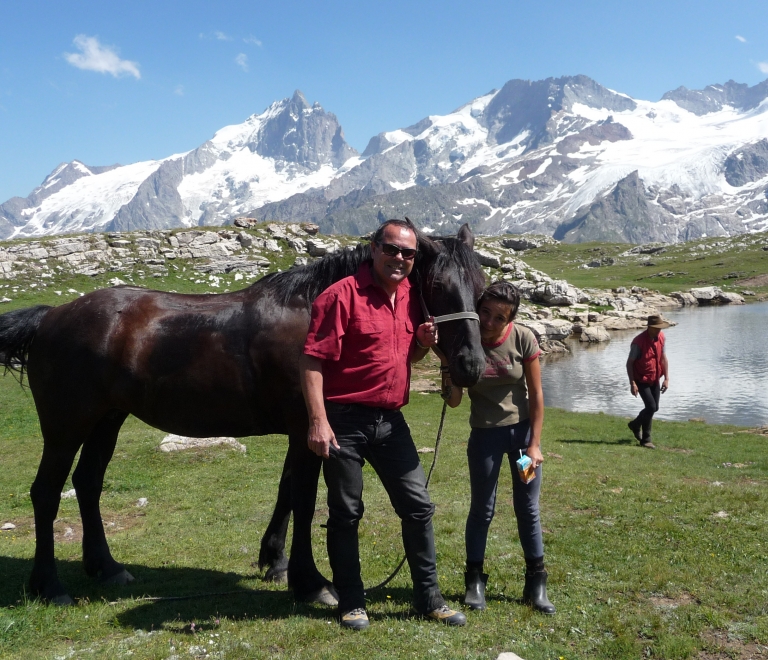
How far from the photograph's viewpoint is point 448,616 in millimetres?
5348

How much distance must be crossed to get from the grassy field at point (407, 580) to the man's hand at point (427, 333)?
2.43 meters

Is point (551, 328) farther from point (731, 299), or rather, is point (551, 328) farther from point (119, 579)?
point (731, 299)

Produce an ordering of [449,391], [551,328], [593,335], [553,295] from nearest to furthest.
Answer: [449,391] < [551,328] < [593,335] < [553,295]

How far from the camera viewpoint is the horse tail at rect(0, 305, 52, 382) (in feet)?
23.1

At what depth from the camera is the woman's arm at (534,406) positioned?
224 inches

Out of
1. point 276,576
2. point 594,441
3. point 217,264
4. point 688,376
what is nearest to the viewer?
point 276,576

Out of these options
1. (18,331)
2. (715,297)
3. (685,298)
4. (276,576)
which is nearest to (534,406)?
(276,576)

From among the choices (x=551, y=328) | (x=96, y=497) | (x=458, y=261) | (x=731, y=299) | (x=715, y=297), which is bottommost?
(x=731, y=299)

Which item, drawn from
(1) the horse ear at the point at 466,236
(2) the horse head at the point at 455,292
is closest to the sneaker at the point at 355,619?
(2) the horse head at the point at 455,292

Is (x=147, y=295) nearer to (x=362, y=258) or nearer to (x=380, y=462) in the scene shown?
(x=362, y=258)

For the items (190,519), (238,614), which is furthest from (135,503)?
(238,614)

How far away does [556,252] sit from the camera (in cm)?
15450

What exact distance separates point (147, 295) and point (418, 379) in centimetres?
2564

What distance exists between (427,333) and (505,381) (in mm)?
1042
